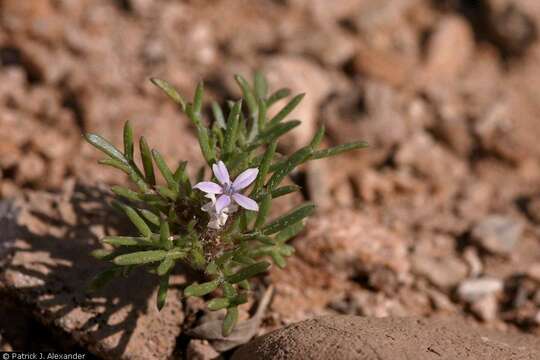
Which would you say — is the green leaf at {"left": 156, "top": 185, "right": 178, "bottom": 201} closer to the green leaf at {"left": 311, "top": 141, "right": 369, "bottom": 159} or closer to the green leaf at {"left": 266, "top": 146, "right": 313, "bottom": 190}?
the green leaf at {"left": 266, "top": 146, "right": 313, "bottom": 190}

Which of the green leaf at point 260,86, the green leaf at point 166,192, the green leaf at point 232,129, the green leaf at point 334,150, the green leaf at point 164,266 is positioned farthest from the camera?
the green leaf at point 260,86

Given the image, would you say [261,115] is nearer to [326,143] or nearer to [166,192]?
[166,192]

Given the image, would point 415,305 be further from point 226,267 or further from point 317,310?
point 226,267

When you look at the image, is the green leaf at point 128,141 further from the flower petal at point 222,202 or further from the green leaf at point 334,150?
the green leaf at point 334,150

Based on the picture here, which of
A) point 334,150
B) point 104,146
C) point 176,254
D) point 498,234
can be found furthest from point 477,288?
point 104,146

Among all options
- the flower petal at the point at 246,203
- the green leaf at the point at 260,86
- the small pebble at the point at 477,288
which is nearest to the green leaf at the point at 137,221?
the flower petal at the point at 246,203
